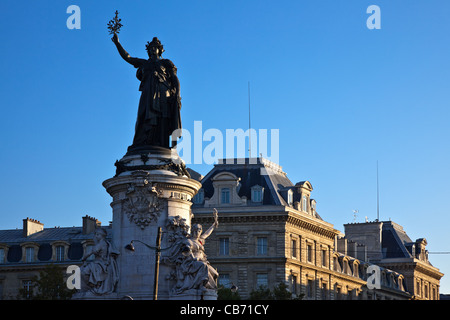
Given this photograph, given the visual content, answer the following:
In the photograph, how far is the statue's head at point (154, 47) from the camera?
4053cm

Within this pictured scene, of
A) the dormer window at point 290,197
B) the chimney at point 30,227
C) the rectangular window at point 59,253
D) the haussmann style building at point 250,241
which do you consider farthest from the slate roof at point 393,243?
the rectangular window at point 59,253

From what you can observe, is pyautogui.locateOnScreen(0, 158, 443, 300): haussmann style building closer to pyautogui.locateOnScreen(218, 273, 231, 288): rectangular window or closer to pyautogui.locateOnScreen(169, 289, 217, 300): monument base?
pyautogui.locateOnScreen(218, 273, 231, 288): rectangular window

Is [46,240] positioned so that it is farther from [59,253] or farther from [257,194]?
[257,194]

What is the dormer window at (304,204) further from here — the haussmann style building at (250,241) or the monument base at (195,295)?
the monument base at (195,295)

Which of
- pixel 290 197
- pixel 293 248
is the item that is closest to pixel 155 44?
pixel 293 248

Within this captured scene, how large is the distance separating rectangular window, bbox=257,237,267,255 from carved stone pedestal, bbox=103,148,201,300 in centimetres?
5338

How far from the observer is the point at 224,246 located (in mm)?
92250

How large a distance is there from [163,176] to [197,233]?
248 cm

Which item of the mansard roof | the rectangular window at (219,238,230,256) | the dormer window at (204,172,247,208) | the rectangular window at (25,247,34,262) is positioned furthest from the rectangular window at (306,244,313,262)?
the rectangular window at (25,247,34,262)

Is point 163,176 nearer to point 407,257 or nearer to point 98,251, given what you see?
point 98,251

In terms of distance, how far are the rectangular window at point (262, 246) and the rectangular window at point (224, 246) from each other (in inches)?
106
